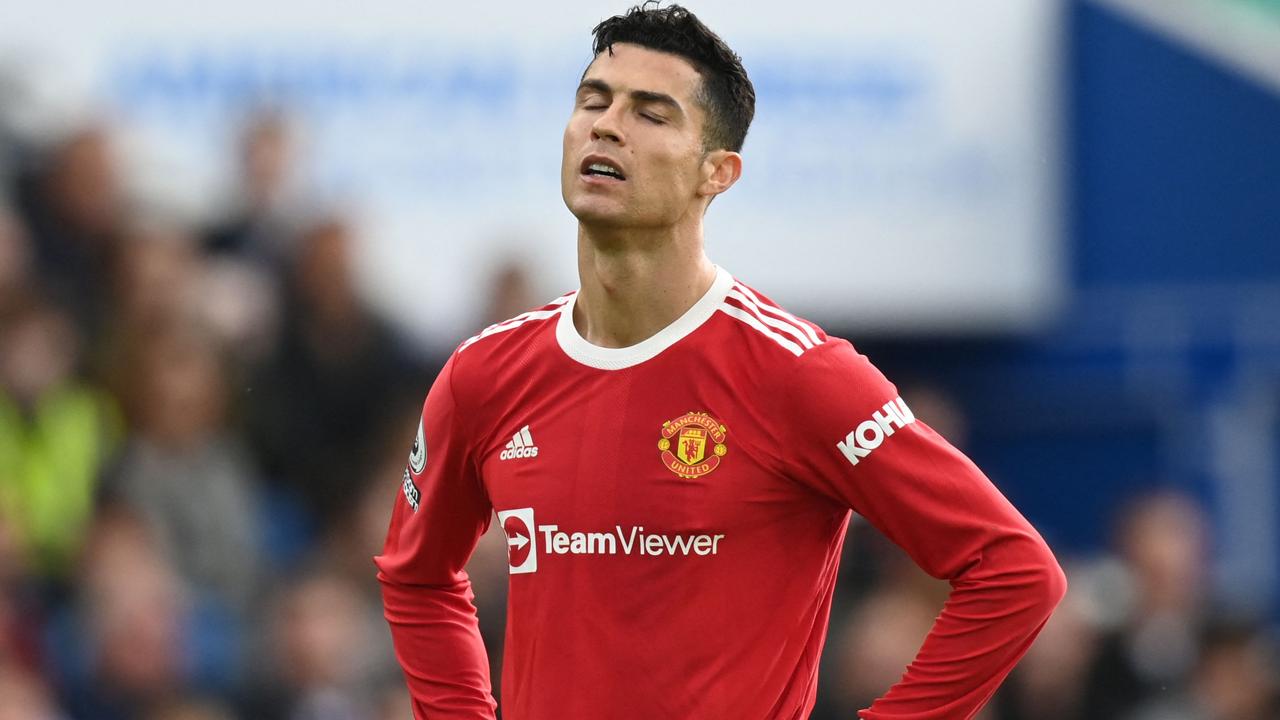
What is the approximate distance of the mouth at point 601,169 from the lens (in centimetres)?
412

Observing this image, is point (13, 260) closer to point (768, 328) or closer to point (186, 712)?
point (186, 712)

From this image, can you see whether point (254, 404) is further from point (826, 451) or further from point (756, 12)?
point (826, 451)

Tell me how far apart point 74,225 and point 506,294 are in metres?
1.76

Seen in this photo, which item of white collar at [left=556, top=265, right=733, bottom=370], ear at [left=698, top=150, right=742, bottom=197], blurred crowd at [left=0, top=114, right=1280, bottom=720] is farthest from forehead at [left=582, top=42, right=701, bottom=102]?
blurred crowd at [left=0, top=114, right=1280, bottom=720]

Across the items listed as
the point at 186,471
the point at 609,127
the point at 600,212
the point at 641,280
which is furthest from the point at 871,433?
the point at 186,471

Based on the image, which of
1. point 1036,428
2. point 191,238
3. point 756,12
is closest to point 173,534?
point 191,238

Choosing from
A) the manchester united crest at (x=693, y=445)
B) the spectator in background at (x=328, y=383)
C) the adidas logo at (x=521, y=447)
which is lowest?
the spectator in background at (x=328, y=383)

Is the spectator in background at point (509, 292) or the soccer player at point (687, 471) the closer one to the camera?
the soccer player at point (687, 471)

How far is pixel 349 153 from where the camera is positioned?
420 inches

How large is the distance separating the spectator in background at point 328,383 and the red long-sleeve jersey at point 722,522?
14.9 feet

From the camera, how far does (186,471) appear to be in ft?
27.3

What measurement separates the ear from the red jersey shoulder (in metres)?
0.20

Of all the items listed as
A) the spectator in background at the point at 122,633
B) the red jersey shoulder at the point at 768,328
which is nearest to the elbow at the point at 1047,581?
the red jersey shoulder at the point at 768,328

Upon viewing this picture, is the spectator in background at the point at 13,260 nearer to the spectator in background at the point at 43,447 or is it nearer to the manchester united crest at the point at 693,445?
the spectator in background at the point at 43,447
